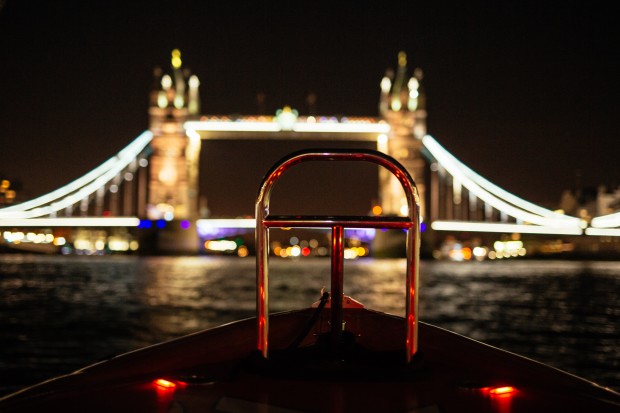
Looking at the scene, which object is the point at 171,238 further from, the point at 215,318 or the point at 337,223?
the point at 337,223

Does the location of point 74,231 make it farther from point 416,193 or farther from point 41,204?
point 416,193

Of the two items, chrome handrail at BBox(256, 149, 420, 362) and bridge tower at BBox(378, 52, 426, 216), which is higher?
bridge tower at BBox(378, 52, 426, 216)

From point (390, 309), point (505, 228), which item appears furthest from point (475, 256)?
point (390, 309)

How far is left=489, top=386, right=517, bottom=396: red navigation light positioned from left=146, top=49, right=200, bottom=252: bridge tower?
44.6 meters

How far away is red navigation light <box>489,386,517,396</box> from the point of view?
132 centimetres

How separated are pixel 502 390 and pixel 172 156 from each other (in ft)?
165

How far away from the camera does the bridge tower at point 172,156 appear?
4791 cm

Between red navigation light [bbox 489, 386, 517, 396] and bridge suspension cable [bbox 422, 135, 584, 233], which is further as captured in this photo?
bridge suspension cable [bbox 422, 135, 584, 233]

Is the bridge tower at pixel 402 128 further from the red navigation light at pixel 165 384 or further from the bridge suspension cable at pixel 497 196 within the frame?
the red navigation light at pixel 165 384

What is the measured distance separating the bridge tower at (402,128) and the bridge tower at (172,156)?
1105 cm

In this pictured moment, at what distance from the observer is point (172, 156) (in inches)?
2004

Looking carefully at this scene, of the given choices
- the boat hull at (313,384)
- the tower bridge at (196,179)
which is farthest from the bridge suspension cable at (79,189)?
the boat hull at (313,384)

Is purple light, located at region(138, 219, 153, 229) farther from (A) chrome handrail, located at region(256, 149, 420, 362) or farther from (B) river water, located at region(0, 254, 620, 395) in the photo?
(A) chrome handrail, located at region(256, 149, 420, 362)

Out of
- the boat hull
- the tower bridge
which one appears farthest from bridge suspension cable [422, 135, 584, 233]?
the boat hull
